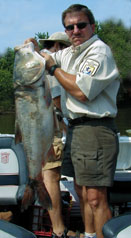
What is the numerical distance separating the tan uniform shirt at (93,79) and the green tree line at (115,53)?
53.7m

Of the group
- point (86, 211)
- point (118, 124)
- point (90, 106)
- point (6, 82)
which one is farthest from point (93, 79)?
point (6, 82)

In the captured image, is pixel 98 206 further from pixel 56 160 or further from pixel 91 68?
pixel 91 68

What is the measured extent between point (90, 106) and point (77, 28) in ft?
2.28

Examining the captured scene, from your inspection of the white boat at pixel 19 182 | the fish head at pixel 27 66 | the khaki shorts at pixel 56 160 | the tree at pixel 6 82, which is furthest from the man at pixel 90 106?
the tree at pixel 6 82

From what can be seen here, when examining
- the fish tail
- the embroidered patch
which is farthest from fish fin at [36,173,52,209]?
the embroidered patch

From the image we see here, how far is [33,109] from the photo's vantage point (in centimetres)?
289

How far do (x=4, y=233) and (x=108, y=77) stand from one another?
1.46 meters

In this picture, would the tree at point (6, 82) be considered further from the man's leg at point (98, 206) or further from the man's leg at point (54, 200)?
the man's leg at point (98, 206)

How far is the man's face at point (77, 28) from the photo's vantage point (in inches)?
120

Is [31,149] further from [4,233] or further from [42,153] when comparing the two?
[4,233]

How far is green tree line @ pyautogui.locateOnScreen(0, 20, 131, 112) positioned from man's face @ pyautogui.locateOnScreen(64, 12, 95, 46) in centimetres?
Result: 5369

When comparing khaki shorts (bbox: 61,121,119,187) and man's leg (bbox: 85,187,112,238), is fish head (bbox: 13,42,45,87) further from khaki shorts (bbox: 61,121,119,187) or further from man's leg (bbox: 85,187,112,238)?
man's leg (bbox: 85,187,112,238)

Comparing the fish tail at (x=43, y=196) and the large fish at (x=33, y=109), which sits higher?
the large fish at (x=33, y=109)

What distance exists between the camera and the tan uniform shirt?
2.85 meters
